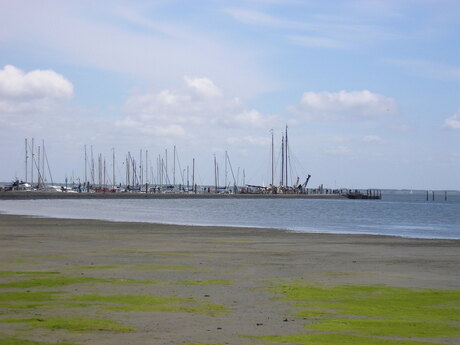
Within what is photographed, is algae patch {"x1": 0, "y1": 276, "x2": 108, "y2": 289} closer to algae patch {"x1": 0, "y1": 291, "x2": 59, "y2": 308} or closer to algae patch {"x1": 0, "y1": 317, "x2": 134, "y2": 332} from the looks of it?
algae patch {"x1": 0, "y1": 291, "x2": 59, "y2": 308}

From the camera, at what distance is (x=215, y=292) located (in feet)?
65.8

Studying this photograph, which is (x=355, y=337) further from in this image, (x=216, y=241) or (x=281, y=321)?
(x=216, y=241)

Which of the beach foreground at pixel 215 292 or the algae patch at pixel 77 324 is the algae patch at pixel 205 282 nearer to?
the beach foreground at pixel 215 292

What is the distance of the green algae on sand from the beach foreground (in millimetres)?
27

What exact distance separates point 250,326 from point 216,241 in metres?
25.2

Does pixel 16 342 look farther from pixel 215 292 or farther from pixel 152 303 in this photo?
pixel 215 292

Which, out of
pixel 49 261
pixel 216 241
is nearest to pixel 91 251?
pixel 49 261

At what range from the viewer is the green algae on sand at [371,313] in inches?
570

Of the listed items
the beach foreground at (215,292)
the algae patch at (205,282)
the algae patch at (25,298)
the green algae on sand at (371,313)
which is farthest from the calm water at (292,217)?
the algae patch at (25,298)

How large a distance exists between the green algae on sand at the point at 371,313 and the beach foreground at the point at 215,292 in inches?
1.1

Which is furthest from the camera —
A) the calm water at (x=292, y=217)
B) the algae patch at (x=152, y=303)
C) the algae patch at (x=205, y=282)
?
the calm water at (x=292, y=217)

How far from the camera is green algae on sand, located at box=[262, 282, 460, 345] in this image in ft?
47.5

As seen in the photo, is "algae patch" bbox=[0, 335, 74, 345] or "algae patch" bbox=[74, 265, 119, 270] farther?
"algae patch" bbox=[74, 265, 119, 270]

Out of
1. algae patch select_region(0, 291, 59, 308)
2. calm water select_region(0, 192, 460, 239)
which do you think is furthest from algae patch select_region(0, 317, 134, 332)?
calm water select_region(0, 192, 460, 239)
